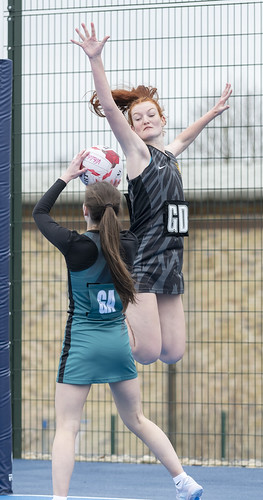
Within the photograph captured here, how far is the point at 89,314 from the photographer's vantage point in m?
4.00

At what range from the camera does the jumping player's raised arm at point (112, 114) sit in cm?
440

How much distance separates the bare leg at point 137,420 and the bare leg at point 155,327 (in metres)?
0.43

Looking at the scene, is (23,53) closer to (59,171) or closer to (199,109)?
(59,171)

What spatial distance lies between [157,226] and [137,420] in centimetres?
107

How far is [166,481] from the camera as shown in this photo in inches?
248

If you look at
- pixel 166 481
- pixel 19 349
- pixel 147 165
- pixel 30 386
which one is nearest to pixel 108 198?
pixel 147 165

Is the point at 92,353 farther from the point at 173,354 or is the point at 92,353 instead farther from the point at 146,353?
the point at 173,354

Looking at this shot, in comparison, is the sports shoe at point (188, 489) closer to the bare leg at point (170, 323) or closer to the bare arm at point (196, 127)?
the bare leg at point (170, 323)

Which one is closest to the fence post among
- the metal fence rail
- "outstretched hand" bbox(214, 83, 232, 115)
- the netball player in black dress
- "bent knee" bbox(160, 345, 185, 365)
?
the metal fence rail

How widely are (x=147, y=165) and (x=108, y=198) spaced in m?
0.74

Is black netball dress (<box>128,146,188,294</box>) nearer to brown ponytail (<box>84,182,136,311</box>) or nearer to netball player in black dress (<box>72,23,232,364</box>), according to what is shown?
netball player in black dress (<box>72,23,232,364</box>)

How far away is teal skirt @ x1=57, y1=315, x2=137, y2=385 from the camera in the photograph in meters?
3.99

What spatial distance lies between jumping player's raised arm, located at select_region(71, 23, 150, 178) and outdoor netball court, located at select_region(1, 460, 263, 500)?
209 cm

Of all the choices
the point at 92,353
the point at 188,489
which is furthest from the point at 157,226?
the point at 188,489
